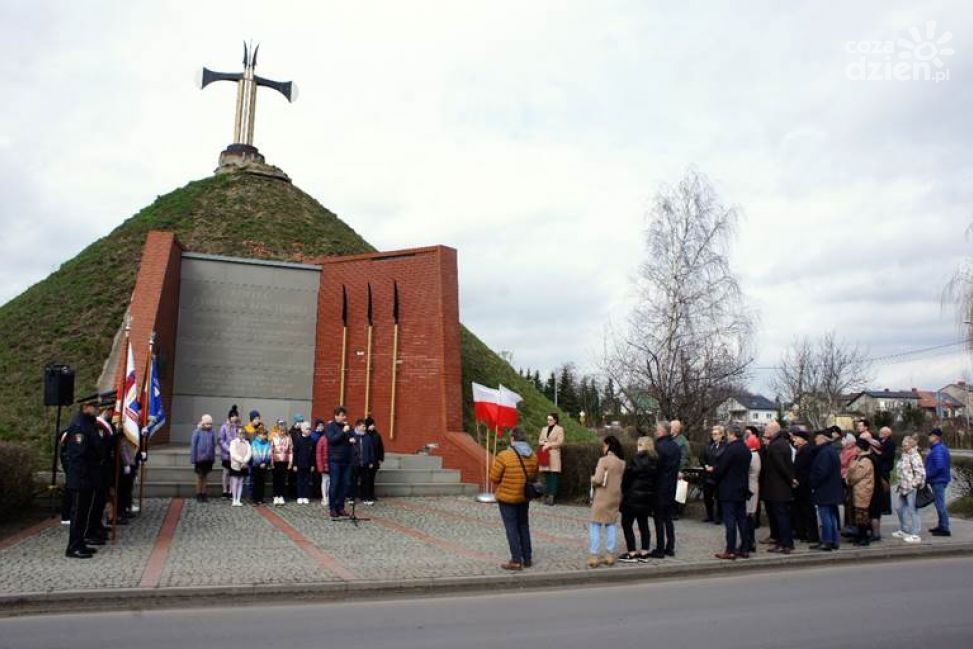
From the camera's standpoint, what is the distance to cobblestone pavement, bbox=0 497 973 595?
8.23 meters

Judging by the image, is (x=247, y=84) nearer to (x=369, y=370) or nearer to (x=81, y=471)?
(x=369, y=370)

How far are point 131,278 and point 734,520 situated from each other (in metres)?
20.5

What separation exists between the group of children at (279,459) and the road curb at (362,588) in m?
5.20

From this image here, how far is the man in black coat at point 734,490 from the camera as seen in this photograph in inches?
400

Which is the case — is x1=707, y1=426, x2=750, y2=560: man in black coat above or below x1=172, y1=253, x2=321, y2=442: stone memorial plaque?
below

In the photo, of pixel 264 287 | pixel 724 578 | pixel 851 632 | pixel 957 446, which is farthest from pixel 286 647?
pixel 957 446

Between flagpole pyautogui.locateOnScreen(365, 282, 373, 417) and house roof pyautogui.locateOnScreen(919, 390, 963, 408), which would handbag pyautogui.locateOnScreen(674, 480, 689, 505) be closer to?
flagpole pyautogui.locateOnScreen(365, 282, 373, 417)

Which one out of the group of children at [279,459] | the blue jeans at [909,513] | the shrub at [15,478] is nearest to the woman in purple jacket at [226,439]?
the group of children at [279,459]

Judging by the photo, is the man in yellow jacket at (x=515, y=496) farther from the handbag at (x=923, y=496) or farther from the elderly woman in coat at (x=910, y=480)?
the handbag at (x=923, y=496)

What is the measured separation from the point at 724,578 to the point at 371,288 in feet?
44.9

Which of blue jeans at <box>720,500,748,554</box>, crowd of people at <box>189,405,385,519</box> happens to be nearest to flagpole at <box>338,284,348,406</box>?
crowd of people at <box>189,405,385,519</box>

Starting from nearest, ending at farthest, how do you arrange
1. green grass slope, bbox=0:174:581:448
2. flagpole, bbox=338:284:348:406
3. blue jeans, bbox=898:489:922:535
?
blue jeans, bbox=898:489:922:535 → green grass slope, bbox=0:174:581:448 → flagpole, bbox=338:284:348:406

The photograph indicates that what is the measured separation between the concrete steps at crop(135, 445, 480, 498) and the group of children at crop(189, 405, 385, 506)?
475mm

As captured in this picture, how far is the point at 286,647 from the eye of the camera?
592 centimetres
